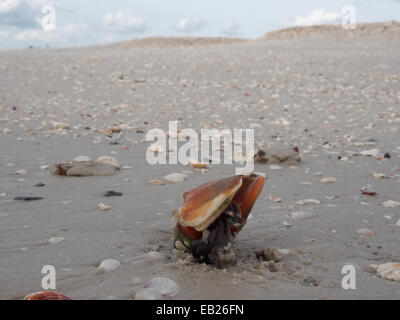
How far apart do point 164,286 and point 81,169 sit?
215cm

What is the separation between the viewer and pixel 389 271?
189cm

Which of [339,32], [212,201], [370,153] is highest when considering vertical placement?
[339,32]

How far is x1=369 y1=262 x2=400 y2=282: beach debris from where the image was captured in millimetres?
1860

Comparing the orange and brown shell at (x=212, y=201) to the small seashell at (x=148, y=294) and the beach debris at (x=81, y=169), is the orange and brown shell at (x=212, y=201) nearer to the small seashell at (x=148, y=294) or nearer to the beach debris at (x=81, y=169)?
the small seashell at (x=148, y=294)

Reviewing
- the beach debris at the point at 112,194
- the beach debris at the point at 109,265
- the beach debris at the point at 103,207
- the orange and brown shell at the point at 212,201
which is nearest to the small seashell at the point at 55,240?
the beach debris at the point at 109,265

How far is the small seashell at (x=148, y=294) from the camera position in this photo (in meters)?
1.66

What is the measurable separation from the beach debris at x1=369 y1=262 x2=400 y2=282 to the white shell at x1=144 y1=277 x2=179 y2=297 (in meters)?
0.91

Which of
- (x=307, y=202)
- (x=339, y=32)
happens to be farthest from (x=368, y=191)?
(x=339, y=32)

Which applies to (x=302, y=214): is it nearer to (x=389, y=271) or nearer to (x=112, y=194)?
(x=389, y=271)

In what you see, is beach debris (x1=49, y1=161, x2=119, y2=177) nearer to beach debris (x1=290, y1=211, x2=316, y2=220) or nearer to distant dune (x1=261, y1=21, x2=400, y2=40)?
beach debris (x1=290, y1=211, x2=316, y2=220)

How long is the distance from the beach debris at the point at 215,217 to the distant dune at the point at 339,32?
15435mm

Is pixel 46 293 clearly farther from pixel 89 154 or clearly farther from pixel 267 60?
pixel 267 60
